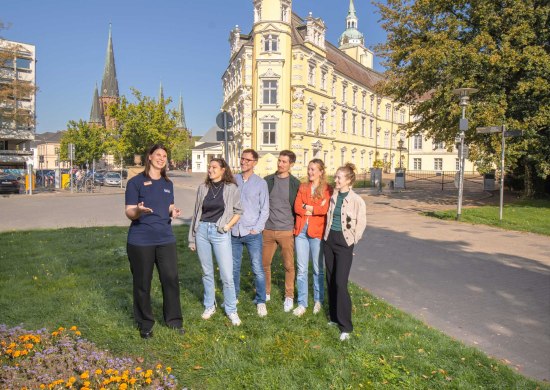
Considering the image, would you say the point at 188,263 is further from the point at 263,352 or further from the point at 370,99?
the point at 370,99

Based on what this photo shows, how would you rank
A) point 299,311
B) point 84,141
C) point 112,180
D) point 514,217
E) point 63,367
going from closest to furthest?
1. point 63,367
2. point 299,311
3. point 514,217
4. point 112,180
5. point 84,141

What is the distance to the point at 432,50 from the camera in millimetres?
18672

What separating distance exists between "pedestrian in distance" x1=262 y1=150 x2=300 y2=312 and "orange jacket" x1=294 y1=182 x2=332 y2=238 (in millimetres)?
166

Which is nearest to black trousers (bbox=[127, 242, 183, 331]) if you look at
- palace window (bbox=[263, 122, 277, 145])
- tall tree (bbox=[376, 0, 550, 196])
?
tall tree (bbox=[376, 0, 550, 196])

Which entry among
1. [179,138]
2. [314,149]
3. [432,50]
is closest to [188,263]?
[432,50]

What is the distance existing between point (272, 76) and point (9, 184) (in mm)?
25718

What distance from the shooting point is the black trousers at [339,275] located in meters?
4.87

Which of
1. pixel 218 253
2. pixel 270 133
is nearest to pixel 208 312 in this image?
pixel 218 253

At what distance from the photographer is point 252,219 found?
17.7 feet

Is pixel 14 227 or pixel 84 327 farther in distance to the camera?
pixel 14 227

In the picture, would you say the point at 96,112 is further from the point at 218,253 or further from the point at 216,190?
the point at 218,253

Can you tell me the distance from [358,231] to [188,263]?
13.9 feet

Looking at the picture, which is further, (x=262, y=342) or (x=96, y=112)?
(x=96, y=112)

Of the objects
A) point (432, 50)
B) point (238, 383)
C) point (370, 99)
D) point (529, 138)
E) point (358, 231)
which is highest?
point (370, 99)
